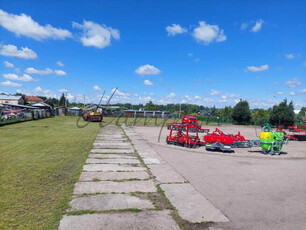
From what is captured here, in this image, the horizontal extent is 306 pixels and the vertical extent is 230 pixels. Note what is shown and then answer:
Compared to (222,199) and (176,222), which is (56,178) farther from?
(222,199)

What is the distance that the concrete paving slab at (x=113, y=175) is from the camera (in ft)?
24.5

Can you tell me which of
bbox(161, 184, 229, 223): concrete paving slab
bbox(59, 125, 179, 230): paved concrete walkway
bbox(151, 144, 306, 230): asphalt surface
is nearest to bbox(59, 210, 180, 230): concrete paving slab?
bbox(59, 125, 179, 230): paved concrete walkway

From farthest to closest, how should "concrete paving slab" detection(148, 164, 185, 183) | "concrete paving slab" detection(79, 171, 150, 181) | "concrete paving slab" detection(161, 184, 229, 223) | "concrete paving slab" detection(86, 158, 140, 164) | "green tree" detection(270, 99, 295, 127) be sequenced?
"green tree" detection(270, 99, 295, 127), "concrete paving slab" detection(86, 158, 140, 164), "concrete paving slab" detection(148, 164, 185, 183), "concrete paving slab" detection(79, 171, 150, 181), "concrete paving slab" detection(161, 184, 229, 223)

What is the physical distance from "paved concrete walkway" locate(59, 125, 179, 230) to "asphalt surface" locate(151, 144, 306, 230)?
1.52m

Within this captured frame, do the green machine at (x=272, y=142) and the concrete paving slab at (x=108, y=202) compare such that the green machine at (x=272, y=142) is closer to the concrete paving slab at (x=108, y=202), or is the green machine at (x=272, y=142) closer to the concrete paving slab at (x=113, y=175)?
the concrete paving slab at (x=113, y=175)

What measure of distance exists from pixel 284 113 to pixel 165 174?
36.7 metres

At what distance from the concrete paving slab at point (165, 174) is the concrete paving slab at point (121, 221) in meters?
2.51

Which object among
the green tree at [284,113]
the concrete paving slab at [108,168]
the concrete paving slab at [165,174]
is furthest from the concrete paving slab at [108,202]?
the green tree at [284,113]

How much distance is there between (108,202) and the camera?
553 cm

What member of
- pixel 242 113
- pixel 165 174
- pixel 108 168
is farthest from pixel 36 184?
pixel 242 113

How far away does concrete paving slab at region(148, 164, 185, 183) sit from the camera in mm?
7559

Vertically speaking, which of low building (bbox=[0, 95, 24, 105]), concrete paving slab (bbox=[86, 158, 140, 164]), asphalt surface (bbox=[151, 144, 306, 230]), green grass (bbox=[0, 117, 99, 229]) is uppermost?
low building (bbox=[0, 95, 24, 105])

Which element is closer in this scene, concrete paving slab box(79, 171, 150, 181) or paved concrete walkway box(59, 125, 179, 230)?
paved concrete walkway box(59, 125, 179, 230)

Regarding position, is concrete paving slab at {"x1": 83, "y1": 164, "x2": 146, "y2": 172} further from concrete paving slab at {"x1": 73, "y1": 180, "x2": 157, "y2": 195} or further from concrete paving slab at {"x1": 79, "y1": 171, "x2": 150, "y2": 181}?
concrete paving slab at {"x1": 73, "y1": 180, "x2": 157, "y2": 195}
